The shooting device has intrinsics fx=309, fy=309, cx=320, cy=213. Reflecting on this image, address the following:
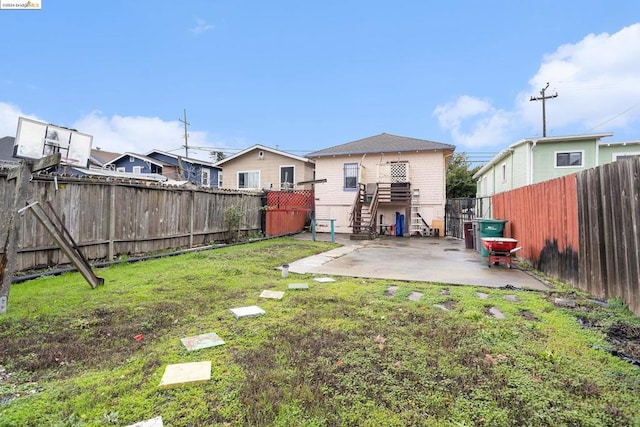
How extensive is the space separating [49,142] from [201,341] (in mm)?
9297

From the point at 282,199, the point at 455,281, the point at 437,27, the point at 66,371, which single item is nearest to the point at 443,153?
the point at 437,27

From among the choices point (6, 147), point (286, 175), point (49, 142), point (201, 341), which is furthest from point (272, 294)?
point (6, 147)

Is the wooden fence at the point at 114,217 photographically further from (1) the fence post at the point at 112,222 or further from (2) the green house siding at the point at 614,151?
(2) the green house siding at the point at 614,151

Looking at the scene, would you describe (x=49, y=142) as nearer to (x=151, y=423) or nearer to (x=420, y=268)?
(x=151, y=423)

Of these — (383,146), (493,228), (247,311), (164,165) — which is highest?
(164,165)

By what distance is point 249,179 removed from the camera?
19.1 meters

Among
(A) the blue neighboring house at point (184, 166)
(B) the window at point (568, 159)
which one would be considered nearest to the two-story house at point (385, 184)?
(B) the window at point (568, 159)

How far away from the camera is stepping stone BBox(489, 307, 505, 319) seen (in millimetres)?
3591

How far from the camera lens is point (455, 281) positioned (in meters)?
5.41

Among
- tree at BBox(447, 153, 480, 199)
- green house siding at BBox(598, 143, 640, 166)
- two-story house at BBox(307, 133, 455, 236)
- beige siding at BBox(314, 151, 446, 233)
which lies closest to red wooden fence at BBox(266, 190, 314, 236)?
beige siding at BBox(314, 151, 446, 233)

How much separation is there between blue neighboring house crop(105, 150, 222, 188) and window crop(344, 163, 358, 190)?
11.7m

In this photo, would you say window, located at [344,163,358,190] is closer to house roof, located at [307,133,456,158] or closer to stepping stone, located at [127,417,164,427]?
house roof, located at [307,133,456,158]

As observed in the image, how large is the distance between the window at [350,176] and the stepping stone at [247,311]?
1297 centimetres

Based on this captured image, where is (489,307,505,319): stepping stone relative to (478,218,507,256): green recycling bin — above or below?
below
